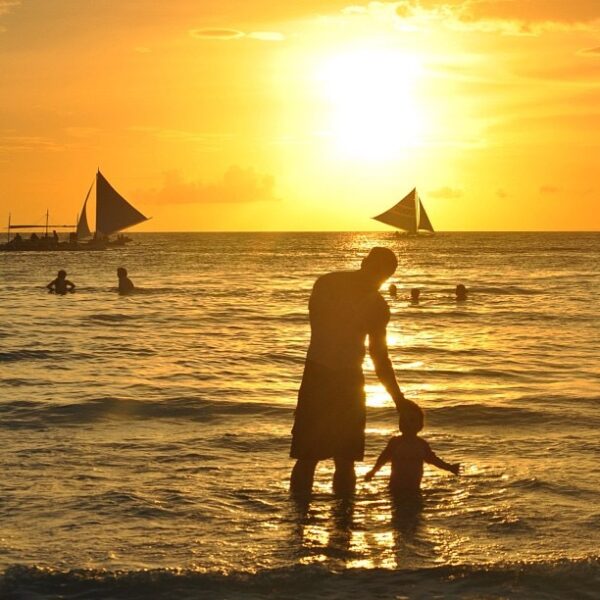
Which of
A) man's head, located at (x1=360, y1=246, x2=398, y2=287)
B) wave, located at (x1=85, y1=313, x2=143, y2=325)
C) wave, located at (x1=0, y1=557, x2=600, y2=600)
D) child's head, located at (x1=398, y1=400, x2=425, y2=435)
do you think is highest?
man's head, located at (x1=360, y1=246, x2=398, y2=287)

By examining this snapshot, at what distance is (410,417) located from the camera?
25.5 ft

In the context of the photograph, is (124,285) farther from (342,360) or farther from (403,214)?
(403,214)

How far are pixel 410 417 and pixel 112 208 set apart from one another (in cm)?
7885

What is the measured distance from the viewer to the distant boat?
104m

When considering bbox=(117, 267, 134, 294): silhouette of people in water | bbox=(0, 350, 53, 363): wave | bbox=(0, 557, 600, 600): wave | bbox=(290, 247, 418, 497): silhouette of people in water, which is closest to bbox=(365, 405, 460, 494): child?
bbox=(290, 247, 418, 497): silhouette of people in water

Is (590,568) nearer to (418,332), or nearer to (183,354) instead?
(183,354)

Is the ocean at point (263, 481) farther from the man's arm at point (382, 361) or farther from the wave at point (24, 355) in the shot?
the man's arm at point (382, 361)

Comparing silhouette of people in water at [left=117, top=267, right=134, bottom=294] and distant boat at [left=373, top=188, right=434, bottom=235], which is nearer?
silhouette of people in water at [left=117, top=267, right=134, bottom=294]

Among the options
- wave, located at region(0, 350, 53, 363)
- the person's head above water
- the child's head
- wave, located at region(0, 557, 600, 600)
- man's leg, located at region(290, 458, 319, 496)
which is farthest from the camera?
the person's head above water

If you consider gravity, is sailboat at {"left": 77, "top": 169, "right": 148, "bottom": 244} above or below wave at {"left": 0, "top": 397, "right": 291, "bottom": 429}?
above

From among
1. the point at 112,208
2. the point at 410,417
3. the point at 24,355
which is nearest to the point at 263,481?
the point at 410,417

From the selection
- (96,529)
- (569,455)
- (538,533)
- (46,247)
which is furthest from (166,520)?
(46,247)

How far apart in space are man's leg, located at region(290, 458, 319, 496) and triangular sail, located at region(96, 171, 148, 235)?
76.9m

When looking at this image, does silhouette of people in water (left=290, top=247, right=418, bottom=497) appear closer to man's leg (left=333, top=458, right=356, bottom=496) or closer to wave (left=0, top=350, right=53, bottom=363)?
man's leg (left=333, top=458, right=356, bottom=496)
